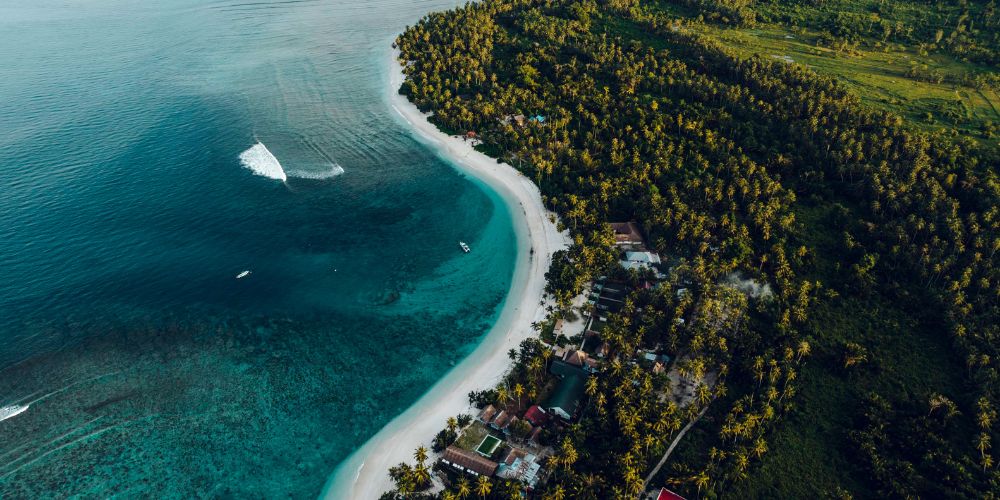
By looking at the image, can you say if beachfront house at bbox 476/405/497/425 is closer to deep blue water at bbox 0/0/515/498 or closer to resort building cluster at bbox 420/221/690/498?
resort building cluster at bbox 420/221/690/498

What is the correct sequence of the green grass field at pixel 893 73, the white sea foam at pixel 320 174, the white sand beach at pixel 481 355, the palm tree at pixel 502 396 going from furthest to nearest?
the green grass field at pixel 893 73
the white sea foam at pixel 320 174
the palm tree at pixel 502 396
the white sand beach at pixel 481 355

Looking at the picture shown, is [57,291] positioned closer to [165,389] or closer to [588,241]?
[165,389]

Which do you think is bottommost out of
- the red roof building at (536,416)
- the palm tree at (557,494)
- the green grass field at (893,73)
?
the red roof building at (536,416)

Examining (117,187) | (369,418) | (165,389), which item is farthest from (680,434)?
(117,187)

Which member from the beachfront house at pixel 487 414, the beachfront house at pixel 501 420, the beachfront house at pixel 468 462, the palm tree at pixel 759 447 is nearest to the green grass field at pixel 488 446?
the beachfront house at pixel 468 462

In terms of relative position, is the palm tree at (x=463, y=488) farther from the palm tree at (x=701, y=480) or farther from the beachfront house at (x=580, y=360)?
the palm tree at (x=701, y=480)

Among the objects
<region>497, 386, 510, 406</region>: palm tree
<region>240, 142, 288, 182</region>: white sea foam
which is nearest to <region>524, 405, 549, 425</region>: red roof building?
<region>497, 386, 510, 406</region>: palm tree

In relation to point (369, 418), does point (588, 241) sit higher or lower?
higher
